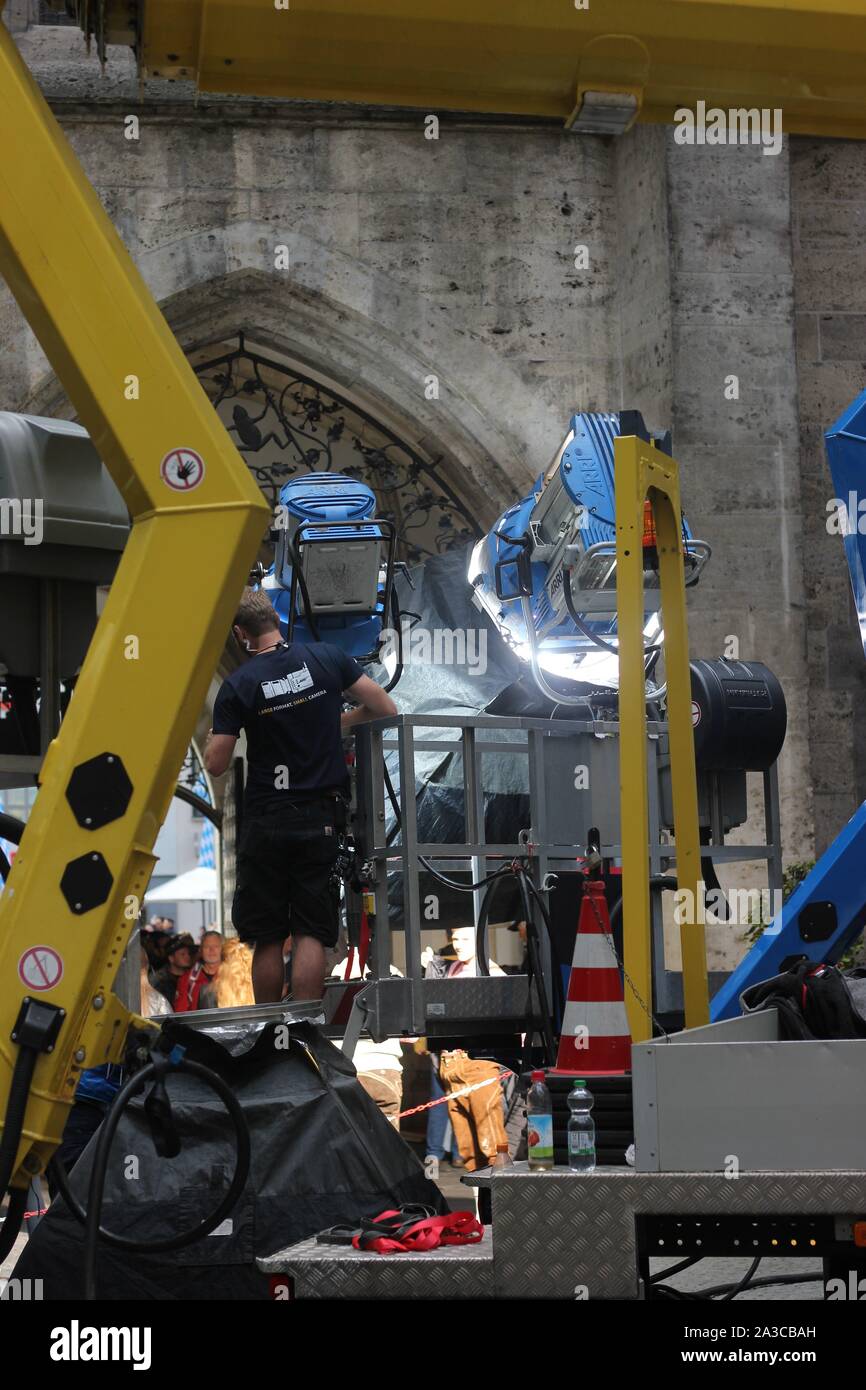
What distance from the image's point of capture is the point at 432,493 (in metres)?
13.2

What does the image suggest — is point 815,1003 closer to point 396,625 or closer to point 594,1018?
point 594,1018

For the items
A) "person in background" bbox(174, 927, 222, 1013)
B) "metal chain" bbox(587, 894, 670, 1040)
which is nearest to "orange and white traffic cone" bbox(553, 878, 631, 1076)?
"metal chain" bbox(587, 894, 670, 1040)

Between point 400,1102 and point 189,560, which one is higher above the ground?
point 189,560

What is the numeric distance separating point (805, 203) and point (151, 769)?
33.4ft

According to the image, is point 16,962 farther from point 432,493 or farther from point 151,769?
point 432,493

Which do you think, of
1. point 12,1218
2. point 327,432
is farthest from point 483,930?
point 327,432

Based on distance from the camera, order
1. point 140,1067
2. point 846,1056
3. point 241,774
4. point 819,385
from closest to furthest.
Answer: point 846,1056, point 140,1067, point 819,385, point 241,774

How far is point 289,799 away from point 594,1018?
245 cm

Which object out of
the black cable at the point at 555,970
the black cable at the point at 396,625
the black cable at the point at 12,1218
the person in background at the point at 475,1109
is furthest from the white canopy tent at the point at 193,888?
the black cable at the point at 12,1218

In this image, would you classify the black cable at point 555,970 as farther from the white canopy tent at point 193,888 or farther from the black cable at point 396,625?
the white canopy tent at point 193,888

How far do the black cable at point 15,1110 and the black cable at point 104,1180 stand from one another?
0.25m

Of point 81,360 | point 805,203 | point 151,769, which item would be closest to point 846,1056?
point 151,769

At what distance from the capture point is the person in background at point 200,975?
13.2 metres

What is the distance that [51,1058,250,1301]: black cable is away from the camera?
13.1 ft
